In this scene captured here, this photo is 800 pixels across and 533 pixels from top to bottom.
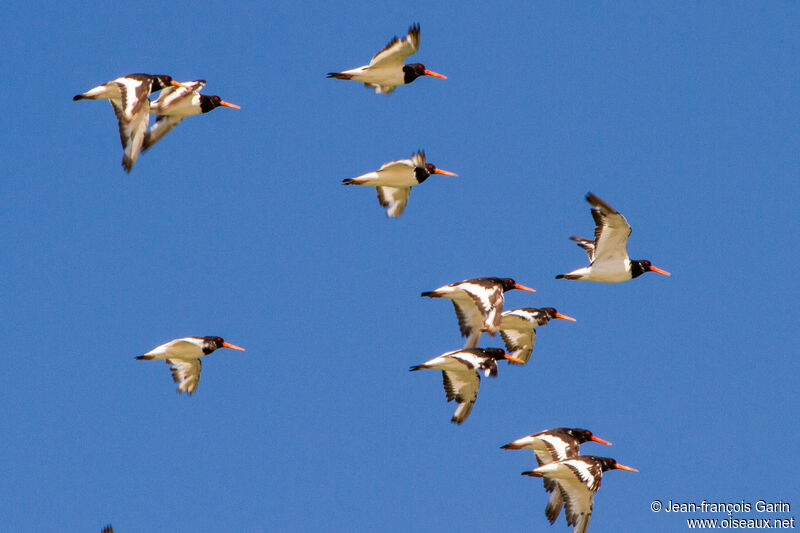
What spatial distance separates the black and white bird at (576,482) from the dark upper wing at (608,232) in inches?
130

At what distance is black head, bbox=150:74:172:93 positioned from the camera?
61.4 feet

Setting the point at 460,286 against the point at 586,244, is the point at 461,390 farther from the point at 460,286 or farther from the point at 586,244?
the point at 586,244

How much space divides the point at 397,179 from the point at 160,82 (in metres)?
3.84

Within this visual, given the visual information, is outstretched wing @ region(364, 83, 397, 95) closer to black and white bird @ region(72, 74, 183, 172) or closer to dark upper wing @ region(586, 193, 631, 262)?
black and white bird @ region(72, 74, 183, 172)

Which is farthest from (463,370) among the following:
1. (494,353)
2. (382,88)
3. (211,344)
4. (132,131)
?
(132,131)

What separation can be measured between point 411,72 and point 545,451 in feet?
19.5

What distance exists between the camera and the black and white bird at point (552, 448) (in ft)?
58.9

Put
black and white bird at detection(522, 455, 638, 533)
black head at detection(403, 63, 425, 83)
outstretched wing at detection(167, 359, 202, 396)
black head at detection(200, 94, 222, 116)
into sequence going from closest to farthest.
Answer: black and white bird at detection(522, 455, 638, 533) < black head at detection(403, 63, 425, 83) < black head at detection(200, 94, 222, 116) < outstretched wing at detection(167, 359, 202, 396)

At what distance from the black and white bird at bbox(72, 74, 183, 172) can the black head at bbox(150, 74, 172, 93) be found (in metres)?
0.28

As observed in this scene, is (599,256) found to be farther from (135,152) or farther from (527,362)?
(135,152)

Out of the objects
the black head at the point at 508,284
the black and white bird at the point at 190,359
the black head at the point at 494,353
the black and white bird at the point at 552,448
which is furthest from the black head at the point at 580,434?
the black and white bird at the point at 190,359

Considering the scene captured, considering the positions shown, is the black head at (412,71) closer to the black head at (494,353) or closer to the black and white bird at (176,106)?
the black and white bird at (176,106)

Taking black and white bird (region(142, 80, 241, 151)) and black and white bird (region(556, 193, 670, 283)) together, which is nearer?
black and white bird (region(556, 193, 670, 283))

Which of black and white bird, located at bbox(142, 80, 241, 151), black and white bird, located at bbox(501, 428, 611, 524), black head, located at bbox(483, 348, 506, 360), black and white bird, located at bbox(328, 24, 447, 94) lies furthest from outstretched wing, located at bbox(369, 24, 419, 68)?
black and white bird, located at bbox(501, 428, 611, 524)
